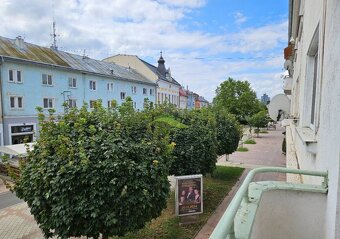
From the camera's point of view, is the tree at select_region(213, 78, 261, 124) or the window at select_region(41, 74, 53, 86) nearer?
the window at select_region(41, 74, 53, 86)

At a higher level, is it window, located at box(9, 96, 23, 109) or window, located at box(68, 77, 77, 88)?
window, located at box(68, 77, 77, 88)

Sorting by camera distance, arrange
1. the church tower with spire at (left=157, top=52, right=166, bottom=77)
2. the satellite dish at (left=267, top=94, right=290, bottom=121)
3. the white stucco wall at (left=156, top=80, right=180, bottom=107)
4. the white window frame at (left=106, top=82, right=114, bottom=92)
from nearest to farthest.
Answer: the satellite dish at (left=267, top=94, right=290, bottom=121) → the white window frame at (left=106, top=82, right=114, bottom=92) → the white stucco wall at (left=156, top=80, right=180, bottom=107) → the church tower with spire at (left=157, top=52, right=166, bottom=77)

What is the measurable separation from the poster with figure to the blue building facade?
318 inches

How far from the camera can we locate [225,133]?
470 inches

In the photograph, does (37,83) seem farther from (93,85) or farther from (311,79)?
(311,79)

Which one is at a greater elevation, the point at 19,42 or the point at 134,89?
the point at 19,42

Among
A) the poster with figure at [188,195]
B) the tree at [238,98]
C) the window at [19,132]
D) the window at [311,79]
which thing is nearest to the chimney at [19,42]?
the window at [19,132]

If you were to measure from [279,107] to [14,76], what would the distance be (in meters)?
18.0

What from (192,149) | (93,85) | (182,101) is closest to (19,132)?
(93,85)

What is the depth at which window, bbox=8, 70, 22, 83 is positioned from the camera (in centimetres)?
1916

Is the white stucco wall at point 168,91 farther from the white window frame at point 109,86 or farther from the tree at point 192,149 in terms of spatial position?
the tree at point 192,149

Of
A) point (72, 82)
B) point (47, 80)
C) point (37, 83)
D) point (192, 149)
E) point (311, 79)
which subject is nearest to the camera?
point (311, 79)

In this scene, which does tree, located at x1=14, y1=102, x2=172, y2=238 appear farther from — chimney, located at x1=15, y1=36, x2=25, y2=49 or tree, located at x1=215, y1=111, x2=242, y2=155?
chimney, located at x1=15, y1=36, x2=25, y2=49

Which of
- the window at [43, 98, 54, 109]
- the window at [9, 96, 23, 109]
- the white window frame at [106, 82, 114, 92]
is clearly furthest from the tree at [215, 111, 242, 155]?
the white window frame at [106, 82, 114, 92]
